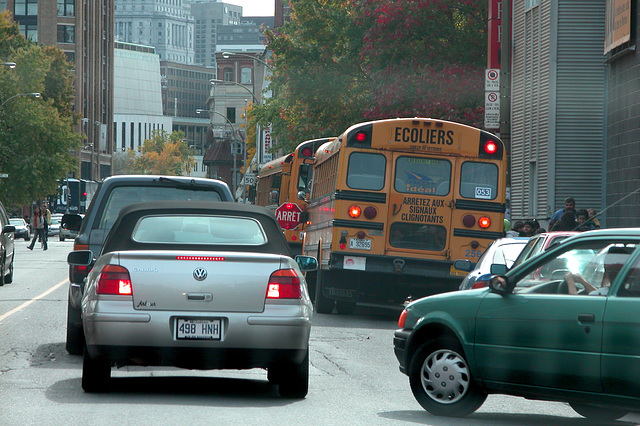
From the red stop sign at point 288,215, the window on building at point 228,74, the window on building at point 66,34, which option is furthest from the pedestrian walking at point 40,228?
the window on building at point 228,74

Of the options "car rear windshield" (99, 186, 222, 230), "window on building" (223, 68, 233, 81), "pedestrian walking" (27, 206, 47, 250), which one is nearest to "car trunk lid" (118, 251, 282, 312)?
"car rear windshield" (99, 186, 222, 230)

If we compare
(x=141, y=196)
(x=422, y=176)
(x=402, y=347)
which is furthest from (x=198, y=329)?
(x=422, y=176)

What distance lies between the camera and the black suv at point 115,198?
1173cm

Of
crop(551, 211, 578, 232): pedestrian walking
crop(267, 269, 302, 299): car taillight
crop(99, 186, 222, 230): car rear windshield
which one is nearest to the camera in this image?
crop(267, 269, 302, 299): car taillight

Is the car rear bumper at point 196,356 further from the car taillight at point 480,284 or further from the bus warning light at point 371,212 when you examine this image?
the bus warning light at point 371,212

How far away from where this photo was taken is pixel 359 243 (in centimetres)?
1702

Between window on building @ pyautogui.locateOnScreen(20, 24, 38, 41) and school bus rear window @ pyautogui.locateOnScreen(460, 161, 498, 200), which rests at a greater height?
window on building @ pyautogui.locateOnScreen(20, 24, 38, 41)

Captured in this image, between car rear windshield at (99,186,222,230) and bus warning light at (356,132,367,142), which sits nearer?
car rear windshield at (99,186,222,230)

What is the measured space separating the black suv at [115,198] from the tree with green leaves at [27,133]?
169 ft

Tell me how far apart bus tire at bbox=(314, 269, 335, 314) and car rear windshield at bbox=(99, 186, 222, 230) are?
5469 millimetres

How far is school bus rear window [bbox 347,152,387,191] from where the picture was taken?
56.1 feet

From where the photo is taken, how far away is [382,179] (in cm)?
1711

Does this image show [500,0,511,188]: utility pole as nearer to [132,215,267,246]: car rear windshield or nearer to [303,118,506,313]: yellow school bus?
[303,118,506,313]: yellow school bus

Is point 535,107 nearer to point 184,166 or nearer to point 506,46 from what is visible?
point 506,46
